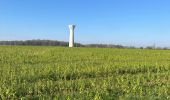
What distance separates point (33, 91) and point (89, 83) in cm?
244

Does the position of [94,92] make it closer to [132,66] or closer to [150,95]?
[150,95]

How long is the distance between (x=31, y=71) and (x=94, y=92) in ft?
20.4

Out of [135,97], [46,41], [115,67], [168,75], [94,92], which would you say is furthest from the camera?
[46,41]

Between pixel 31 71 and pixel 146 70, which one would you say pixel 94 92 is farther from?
pixel 146 70

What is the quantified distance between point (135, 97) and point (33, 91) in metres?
3.40

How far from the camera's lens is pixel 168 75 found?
1755 centimetres

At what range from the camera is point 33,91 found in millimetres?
12266

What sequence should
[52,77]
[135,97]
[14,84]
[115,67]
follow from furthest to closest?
[115,67], [52,77], [14,84], [135,97]

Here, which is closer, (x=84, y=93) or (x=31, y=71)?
(x=84, y=93)

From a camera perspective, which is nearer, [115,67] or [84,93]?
[84,93]

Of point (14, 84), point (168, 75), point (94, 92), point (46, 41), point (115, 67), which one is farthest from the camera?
point (46, 41)

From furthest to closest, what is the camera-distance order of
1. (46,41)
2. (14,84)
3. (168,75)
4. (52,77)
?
1. (46,41)
2. (168,75)
3. (52,77)
4. (14,84)

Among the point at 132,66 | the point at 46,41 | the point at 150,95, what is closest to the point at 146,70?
the point at 132,66

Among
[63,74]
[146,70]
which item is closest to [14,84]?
[63,74]
